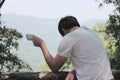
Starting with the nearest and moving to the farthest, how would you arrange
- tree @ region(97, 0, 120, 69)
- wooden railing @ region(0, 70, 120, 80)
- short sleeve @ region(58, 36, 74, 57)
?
short sleeve @ region(58, 36, 74, 57)
wooden railing @ region(0, 70, 120, 80)
tree @ region(97, 0, 120, 69)

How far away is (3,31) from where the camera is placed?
19.4 metres

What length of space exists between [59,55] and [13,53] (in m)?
17.2

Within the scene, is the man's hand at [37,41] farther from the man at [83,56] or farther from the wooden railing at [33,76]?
the wooden railing at [33,76]

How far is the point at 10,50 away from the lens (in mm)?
19641

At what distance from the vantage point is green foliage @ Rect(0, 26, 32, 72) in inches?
752

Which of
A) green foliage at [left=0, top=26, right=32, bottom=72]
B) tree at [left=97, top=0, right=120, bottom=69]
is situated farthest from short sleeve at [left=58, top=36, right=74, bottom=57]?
tree at [left=97, top=0, right=120, bottom=69]

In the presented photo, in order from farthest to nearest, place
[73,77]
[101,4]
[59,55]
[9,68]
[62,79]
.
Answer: [101,4]
[9,68]
[62,79]
[73,77]
[59,55]

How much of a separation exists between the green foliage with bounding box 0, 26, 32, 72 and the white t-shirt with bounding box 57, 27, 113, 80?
16.2 meters

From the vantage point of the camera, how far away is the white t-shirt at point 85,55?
9.43 ft

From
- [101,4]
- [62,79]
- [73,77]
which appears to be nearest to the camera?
[73,77]

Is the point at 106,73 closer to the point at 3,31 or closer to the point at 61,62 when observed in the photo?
the point at 61,62

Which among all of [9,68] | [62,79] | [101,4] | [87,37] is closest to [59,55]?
[87,37]

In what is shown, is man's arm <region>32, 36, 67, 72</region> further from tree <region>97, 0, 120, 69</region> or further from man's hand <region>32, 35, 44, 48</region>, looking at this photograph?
tree <region>97, 0, 120, 69</region>

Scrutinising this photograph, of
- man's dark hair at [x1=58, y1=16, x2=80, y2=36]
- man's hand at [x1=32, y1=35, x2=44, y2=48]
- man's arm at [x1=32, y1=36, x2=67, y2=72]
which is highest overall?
man's dark hair at [x1=58, y1=16, x2=80, y2=36]
